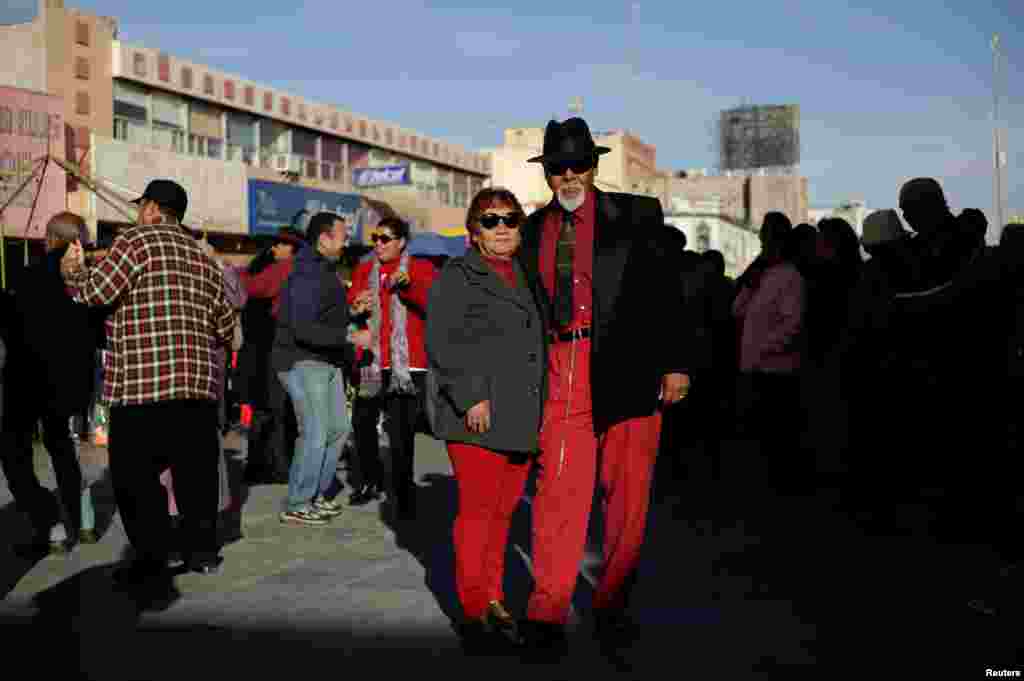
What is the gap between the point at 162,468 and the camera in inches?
230

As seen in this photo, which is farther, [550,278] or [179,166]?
[179,166]

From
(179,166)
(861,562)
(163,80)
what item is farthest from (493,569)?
(163,80)

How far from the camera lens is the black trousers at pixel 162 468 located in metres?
5.54

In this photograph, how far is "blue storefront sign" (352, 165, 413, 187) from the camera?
39.2 metres

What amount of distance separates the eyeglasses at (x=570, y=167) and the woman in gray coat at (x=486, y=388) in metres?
0.20

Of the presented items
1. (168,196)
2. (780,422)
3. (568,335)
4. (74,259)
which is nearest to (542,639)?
(568,335)

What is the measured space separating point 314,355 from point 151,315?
5.98 feet

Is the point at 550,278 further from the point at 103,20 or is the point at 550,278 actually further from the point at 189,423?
the point at 103,20

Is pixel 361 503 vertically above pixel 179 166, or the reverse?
pixel 179 166

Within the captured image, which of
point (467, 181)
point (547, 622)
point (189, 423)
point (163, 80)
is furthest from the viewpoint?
point (467, 181)

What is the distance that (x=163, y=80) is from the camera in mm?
31531

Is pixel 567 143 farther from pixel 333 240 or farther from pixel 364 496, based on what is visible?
pixel 364 496

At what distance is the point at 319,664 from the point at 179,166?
27.7 meters

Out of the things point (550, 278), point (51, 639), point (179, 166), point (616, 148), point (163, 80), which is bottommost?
point (51, 639)
